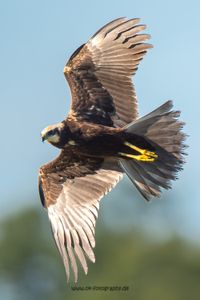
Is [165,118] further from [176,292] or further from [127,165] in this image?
[176,292]

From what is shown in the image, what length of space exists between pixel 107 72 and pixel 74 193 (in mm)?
1694

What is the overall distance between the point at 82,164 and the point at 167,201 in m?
25.1

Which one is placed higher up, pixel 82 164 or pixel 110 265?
pixel 82 164

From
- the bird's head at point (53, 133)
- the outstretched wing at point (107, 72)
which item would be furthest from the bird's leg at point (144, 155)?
the bird's head at point (53, 133)

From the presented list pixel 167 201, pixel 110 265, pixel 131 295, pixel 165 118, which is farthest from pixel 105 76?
pixel 167 201

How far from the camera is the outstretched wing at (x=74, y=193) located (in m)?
18.2

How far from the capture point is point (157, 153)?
1794 cm

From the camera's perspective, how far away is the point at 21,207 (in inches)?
1800

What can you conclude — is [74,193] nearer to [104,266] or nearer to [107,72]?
[107,72]

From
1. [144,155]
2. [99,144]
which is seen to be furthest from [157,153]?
[99,144]

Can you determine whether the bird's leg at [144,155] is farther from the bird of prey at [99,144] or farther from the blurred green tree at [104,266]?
the blurred green tree at [104,266]

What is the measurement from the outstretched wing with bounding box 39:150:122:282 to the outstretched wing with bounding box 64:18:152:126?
682mm

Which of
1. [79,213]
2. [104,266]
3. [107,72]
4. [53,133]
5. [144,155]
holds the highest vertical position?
[107,72]

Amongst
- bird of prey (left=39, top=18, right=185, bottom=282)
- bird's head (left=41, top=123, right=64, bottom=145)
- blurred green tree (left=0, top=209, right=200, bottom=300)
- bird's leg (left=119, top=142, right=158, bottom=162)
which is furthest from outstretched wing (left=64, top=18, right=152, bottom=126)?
blurred green tree (left=0, top=209, right=200, bottom=300)
